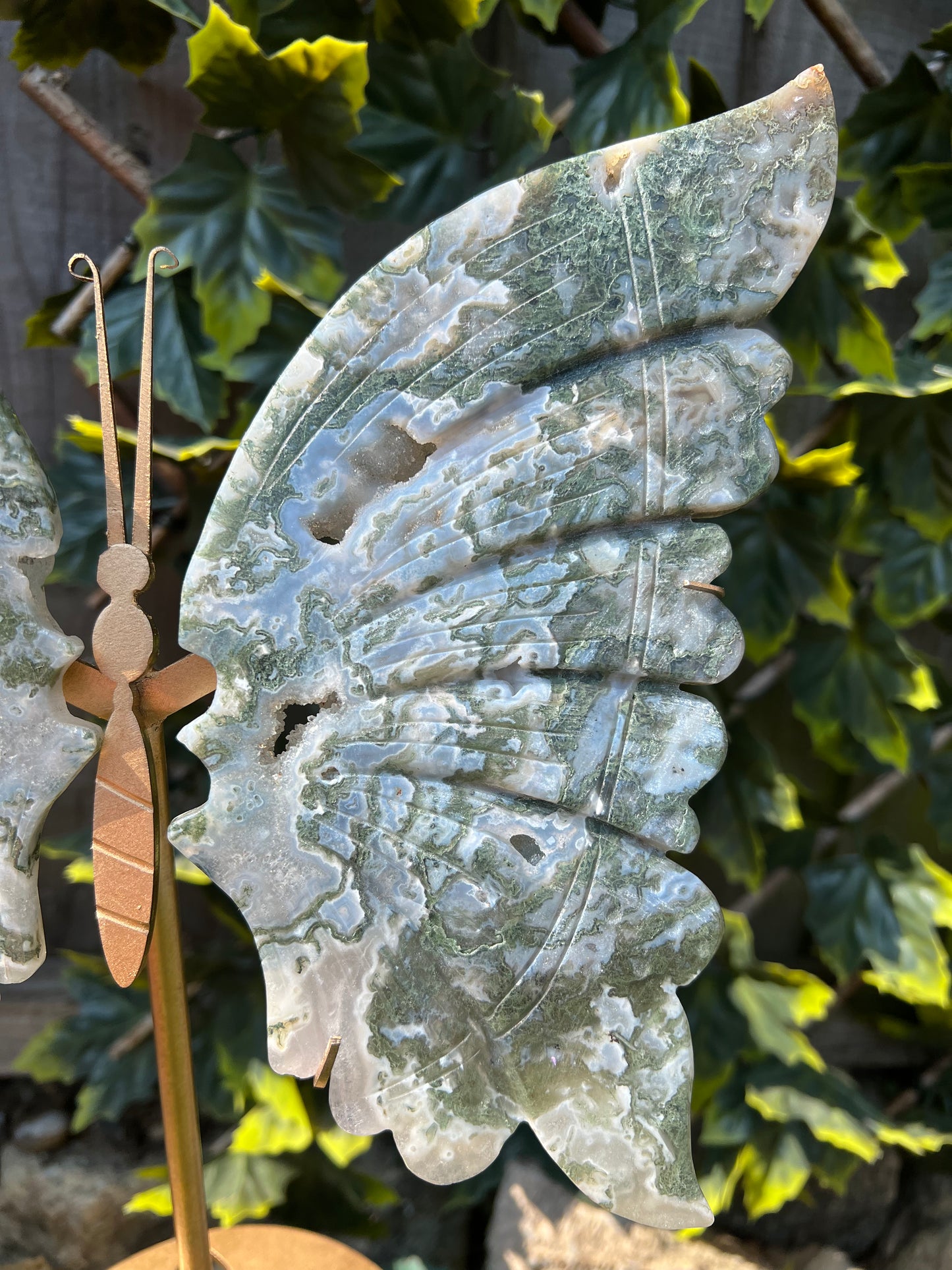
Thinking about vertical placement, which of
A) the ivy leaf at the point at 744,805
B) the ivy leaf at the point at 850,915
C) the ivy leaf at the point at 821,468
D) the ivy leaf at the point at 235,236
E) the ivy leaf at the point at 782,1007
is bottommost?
the ivy leaf at the point at 782,1007

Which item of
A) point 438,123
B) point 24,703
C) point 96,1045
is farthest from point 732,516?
point 96,1045

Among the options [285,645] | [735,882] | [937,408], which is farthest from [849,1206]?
[285,645]

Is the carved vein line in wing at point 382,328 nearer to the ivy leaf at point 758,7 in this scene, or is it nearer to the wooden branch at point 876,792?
the ivy leaf at point 758,7

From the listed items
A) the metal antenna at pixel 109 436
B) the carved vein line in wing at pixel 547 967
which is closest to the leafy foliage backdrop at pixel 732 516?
the metal antenna at pixel 109 436

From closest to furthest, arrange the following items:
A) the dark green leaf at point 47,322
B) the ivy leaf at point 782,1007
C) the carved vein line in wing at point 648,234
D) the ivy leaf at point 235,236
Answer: the carved vein line in wing at point 648,234, the ivy leaf at point 235,236, the dark green leaf at point 47,322, the ivy leaf at point 782,1007

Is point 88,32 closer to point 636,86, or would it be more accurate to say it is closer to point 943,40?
point 636,86

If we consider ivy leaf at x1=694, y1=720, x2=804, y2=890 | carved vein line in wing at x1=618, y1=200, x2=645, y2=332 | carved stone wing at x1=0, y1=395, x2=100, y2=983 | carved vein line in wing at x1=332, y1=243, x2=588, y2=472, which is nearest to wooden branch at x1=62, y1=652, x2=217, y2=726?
carved stone wing at x1=0, y1=395, x2=100, y2=983
